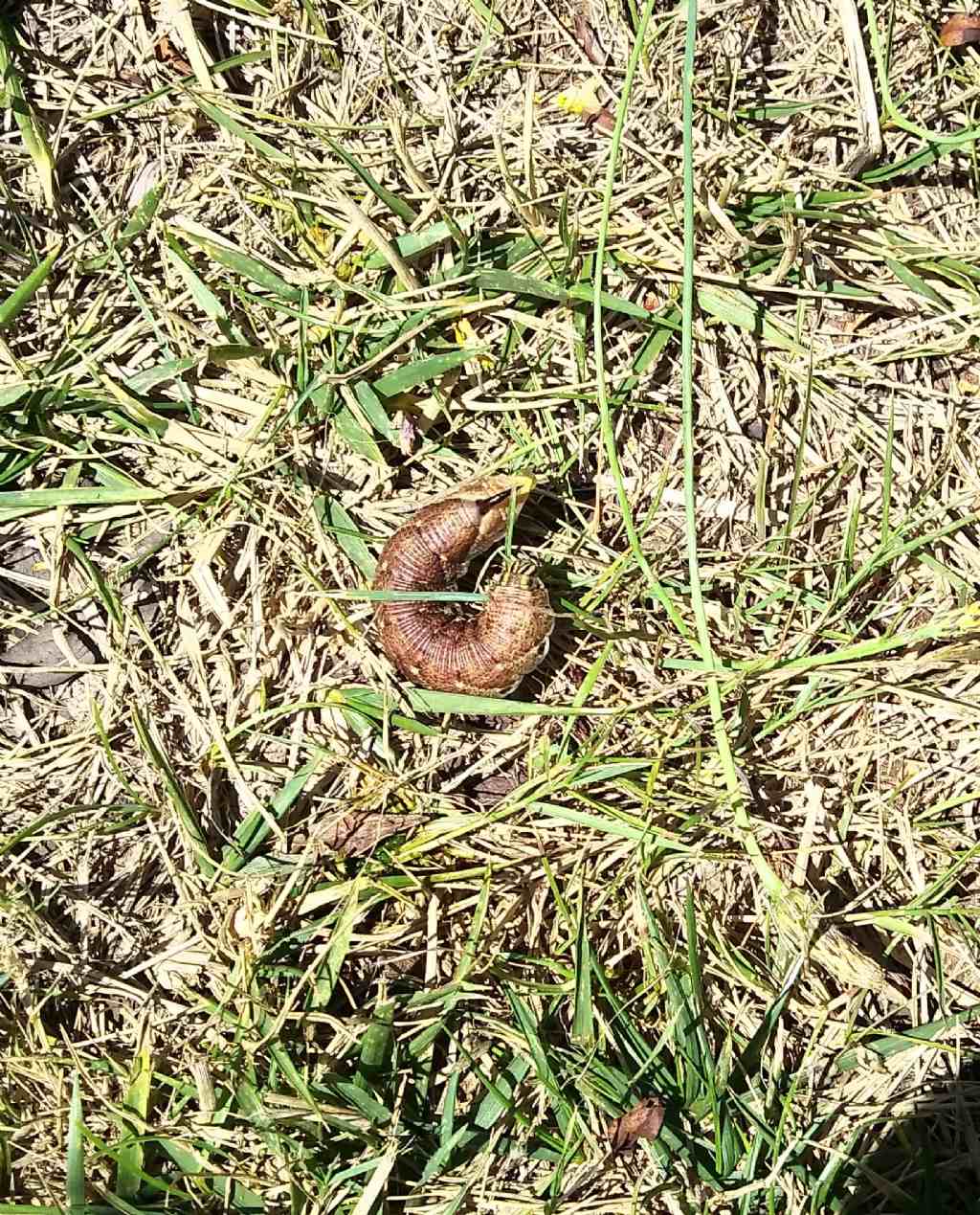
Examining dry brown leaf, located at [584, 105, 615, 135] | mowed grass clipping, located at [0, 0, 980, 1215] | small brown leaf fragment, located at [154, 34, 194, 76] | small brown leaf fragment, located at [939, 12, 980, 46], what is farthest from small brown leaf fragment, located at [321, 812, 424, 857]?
small brown leaf fragment, located at [939, 12, 980, 46]

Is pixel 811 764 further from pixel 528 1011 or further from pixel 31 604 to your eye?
pixel 31 604

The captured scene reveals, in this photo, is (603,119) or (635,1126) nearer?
(635,1126)

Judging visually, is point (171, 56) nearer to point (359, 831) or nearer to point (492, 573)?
point (492, 573)

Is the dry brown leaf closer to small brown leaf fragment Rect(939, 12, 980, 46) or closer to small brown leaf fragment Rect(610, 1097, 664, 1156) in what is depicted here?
small brown leaf fragment Rect(939, 12, 980, 46)

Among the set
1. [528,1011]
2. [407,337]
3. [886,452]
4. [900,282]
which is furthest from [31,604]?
[900,282]

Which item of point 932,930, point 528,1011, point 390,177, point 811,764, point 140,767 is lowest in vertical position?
point 932,930

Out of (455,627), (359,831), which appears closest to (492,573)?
(455,627)

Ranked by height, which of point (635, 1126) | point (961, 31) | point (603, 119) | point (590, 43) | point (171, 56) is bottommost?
point (635, 1126)
